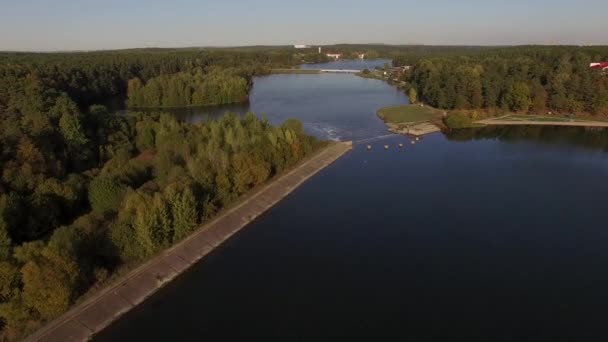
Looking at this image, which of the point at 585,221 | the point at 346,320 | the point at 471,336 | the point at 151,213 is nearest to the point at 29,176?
the point at 151,213

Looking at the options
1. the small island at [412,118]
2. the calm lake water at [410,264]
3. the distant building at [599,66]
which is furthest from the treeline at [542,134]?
the distant building at [599,66]

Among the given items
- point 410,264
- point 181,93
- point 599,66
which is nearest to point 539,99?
point 599,66

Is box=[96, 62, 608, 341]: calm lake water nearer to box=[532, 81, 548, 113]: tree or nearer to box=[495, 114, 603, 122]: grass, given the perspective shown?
box=[495, 114, 603, 122]: grass

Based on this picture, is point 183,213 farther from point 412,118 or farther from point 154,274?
point 412,118

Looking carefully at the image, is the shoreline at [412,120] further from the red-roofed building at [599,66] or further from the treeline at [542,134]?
the red-roofed building at [599,66]

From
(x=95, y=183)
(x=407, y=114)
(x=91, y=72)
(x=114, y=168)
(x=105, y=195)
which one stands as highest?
(x=91, y=72)

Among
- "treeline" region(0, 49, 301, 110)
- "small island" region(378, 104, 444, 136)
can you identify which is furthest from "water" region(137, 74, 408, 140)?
"treeline" region(0, 49, 301, 110)
